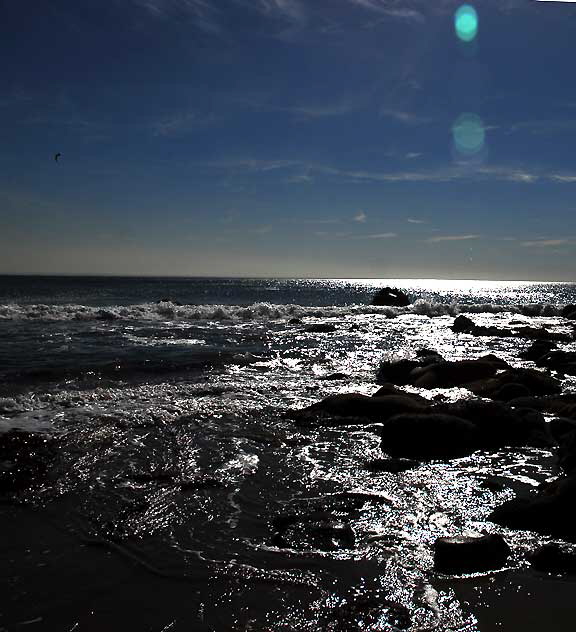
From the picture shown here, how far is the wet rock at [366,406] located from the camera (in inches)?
428

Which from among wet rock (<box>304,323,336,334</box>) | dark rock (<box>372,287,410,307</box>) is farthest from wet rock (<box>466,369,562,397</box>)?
dark rock (<box>372,287,410,307</box>)

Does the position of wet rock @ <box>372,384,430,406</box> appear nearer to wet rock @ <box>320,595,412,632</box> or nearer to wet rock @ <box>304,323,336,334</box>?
wet rock @ <box>320,595,412,632</box>

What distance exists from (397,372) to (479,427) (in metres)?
6.85

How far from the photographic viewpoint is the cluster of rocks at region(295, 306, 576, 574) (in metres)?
5.01

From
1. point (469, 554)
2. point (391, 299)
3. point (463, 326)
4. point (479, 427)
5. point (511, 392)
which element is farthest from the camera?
point (391, 299)

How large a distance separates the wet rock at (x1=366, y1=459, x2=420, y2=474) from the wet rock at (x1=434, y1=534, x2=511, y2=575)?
8.27ft

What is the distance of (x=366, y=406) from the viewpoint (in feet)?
36.4

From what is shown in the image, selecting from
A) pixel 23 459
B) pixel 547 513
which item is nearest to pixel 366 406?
pixel 547 513

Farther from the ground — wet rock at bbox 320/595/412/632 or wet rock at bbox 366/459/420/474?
wet rock at bbox 366/459/420/474

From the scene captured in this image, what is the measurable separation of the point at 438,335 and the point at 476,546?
2809 centimetres

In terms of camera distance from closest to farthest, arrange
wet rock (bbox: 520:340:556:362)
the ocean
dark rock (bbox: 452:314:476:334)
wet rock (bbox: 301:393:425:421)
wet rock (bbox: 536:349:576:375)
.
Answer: the ocean → wet rock (bbox: 301:393:425:421) → wet rock (bbox: 536:349:576:375) → wet rock (bbox: 520:340:556:362) → dark rock (bbox: 452:314:476:334)

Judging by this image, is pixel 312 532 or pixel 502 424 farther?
pixel 502 424

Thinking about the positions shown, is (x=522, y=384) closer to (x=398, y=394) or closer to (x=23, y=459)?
(x=398, y=394)

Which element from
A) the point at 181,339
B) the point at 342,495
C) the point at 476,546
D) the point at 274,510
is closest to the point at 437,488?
the point at 342,495
